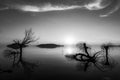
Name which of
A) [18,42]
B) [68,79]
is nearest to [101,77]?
[68,79]

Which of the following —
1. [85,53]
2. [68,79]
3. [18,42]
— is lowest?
[68,79]

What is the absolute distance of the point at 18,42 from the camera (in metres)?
36.9

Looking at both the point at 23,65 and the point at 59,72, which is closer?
the point at 59,72

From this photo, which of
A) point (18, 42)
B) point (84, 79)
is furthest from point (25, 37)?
point (84, 79)

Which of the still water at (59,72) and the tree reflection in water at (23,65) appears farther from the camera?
the tree reflection in water at (23,65)

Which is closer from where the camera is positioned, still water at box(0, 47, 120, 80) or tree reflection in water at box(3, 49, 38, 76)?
still water at box(0, 47, 120, 80)

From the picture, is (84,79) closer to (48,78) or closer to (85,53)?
(48,78)

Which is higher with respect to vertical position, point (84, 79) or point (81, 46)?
point (81, 46)

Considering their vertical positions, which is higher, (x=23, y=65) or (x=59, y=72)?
(x=23, y=65)

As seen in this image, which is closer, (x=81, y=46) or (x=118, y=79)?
(x=118, y=79)

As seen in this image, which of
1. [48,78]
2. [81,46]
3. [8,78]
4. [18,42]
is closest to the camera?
[8,78]

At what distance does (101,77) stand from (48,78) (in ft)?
22.6

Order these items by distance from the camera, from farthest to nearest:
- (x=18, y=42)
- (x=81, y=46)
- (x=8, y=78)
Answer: (x=18, y=42)
(x=81, y=46)
(x=8, y=78)

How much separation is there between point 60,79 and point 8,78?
6.24m
